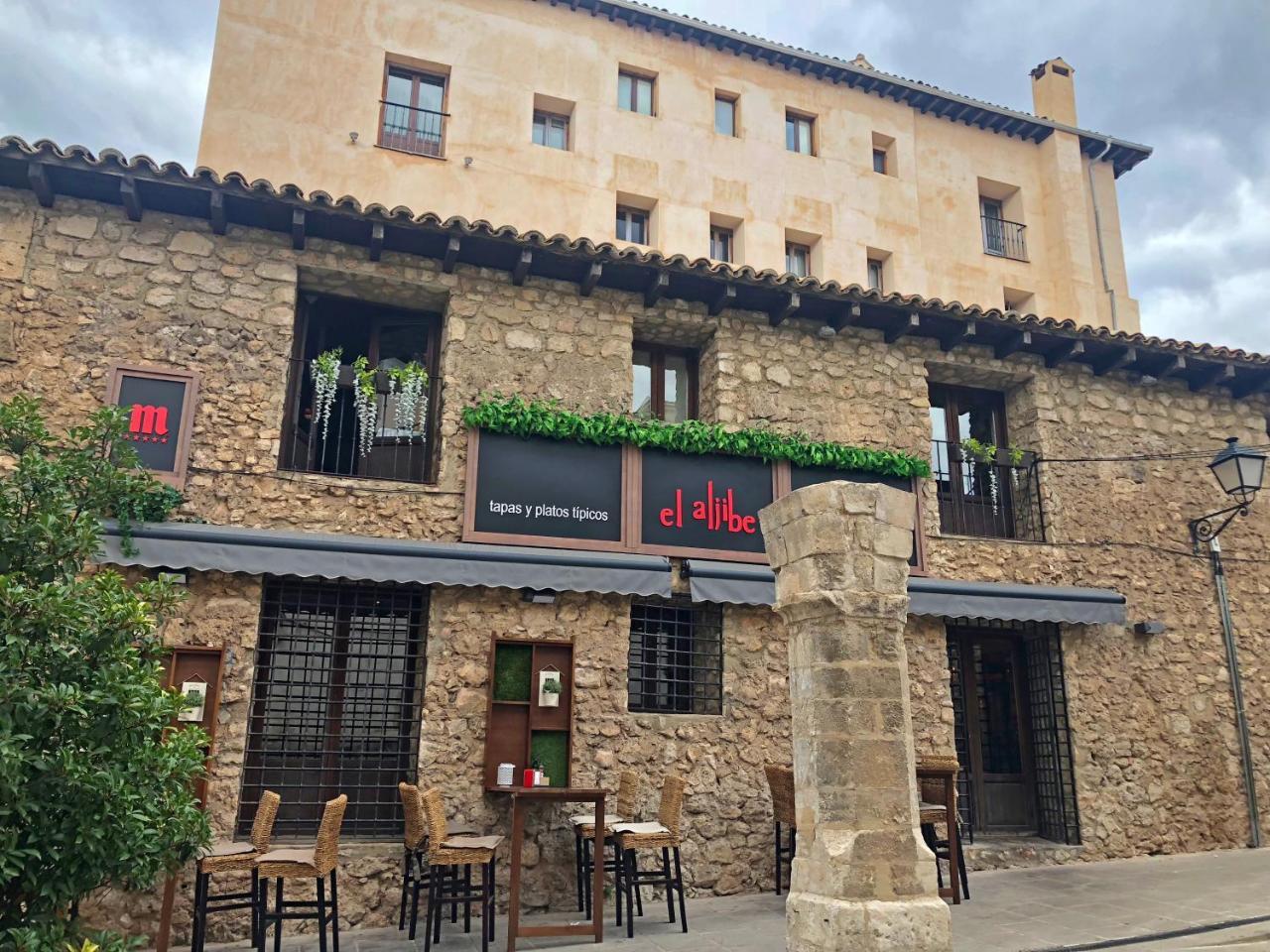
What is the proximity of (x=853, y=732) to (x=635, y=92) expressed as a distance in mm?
12478

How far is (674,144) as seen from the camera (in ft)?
48.5

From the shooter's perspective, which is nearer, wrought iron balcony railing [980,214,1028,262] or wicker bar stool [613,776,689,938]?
wicker bar stool [613,776,689,938]

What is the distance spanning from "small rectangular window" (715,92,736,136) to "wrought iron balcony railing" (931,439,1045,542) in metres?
7.98

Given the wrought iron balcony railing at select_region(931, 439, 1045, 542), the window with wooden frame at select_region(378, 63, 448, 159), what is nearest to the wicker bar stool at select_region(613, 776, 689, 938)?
the wrought iron balcony railing at select_region(931, 439, 1045, 542)

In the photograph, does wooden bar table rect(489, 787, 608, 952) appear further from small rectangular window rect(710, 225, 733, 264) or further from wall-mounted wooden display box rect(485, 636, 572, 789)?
small rectangular window rect(710, 225, 733, 264)

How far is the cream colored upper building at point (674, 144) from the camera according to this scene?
12.7m

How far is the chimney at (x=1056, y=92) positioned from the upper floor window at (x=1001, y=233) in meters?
1.86

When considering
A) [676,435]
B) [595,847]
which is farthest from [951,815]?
[676,435]

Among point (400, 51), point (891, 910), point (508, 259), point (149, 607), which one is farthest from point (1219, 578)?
point (400, 51)

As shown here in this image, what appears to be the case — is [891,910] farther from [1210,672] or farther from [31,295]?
[31,295]

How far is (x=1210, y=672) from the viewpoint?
9.43 m

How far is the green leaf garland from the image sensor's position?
775 centimetres

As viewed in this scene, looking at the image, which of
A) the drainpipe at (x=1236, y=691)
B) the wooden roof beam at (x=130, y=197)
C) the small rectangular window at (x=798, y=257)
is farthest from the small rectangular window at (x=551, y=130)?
the drainpipe at (x=1236, y=691)

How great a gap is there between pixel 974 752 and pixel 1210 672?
8.69 ft
